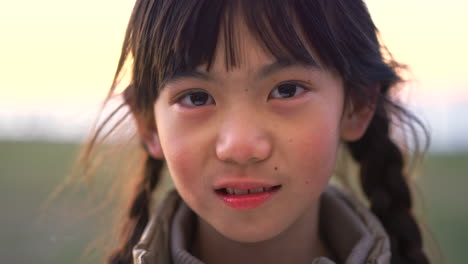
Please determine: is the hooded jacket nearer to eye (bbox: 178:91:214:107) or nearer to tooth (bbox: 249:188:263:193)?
tooth (bbox: 249:188:263:193)

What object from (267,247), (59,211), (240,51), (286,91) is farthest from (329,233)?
(59,211)

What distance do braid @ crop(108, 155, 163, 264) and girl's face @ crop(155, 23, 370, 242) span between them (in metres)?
0.37

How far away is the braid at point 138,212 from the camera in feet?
5.83

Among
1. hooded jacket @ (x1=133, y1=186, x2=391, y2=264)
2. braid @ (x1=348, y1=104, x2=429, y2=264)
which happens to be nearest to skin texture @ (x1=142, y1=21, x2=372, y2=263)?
hooded jacket @ (x1=133, y1=186, x2=391, y2=264)

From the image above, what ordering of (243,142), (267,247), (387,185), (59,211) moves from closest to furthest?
(243,142) < (267,247) < (387,185) < (59,211)

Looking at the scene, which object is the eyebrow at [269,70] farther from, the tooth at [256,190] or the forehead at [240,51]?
the tooth at [256,190]

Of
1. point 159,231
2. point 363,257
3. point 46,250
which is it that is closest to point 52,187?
point 46,250

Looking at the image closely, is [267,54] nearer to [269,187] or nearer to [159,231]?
[269,187]

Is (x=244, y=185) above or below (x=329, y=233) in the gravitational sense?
above

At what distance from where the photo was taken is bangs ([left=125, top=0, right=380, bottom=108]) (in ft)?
4.54

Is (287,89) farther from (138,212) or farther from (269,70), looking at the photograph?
(138,212)

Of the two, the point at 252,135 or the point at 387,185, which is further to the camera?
the point at 387,185

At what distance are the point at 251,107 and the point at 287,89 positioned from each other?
108 millimetres

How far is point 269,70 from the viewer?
1.40 metres
